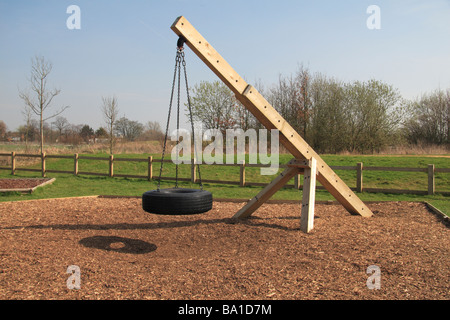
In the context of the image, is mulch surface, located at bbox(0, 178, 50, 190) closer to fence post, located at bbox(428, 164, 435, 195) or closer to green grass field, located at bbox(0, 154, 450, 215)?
green grass field, located at bbox(0, 154, 450, 215)

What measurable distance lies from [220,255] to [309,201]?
2.07 meters

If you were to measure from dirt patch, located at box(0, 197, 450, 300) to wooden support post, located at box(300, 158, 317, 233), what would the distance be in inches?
9.2

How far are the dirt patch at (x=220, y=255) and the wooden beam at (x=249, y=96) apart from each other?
1.09 metres

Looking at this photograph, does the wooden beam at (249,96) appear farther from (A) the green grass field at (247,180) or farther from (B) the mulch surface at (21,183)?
(B) the mulch surface at (21,183)

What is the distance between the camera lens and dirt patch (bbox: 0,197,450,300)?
12.9ft

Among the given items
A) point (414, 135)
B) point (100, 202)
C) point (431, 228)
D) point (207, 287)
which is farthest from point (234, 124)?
point (207, 287)

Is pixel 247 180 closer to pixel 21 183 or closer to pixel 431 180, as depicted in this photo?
pixel 431 180

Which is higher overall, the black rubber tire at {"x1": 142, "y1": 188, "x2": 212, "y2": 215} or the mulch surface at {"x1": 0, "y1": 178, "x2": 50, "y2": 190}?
the black rubber tire at {"x1": 142, "y1": 188, "x2": 212, "y2": 215}

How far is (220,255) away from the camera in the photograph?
206 inches

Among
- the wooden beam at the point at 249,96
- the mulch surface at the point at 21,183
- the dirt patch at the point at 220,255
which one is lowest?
the dirt patch at the point at 220,255

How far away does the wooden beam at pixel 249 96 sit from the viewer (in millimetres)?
5379

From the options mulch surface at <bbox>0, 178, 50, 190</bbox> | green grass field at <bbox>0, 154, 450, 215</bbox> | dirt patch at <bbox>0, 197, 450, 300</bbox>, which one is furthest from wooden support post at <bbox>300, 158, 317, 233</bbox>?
mulch surface at <bbox>0, 178, 50, 190</bbox>

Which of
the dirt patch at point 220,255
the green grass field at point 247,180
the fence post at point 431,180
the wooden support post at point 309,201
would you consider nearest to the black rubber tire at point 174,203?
the dirt patch at point 220,255
